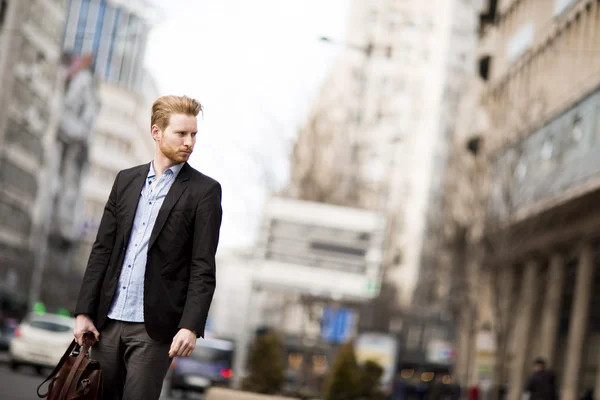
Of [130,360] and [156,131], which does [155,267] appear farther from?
[156,131]

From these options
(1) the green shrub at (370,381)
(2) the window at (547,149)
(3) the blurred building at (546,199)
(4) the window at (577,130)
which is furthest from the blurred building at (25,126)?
(1) the green shrub at (370,381)

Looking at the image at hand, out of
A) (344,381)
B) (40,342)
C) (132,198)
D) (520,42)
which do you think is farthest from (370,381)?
(520,42)

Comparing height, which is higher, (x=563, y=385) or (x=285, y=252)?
(x=285, y=252)

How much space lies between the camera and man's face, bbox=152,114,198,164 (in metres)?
5.24

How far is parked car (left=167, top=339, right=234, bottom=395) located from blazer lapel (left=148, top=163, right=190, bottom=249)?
103ft

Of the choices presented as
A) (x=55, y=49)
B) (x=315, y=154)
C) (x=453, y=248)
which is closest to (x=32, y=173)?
(x=55, y=49)

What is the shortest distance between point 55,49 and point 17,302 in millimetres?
21633

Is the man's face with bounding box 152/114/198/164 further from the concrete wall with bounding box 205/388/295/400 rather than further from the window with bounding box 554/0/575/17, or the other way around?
the window with bounding box 554/0/575/17

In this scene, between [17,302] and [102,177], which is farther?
[102,177]

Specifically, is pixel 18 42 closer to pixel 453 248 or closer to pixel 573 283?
pixel 453 248

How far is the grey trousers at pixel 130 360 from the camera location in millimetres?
5066

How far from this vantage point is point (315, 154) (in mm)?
52594

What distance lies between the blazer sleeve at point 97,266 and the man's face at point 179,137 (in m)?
0.33

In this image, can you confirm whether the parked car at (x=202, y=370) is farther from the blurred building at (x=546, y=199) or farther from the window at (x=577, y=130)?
the window at (x=577, y=130)
